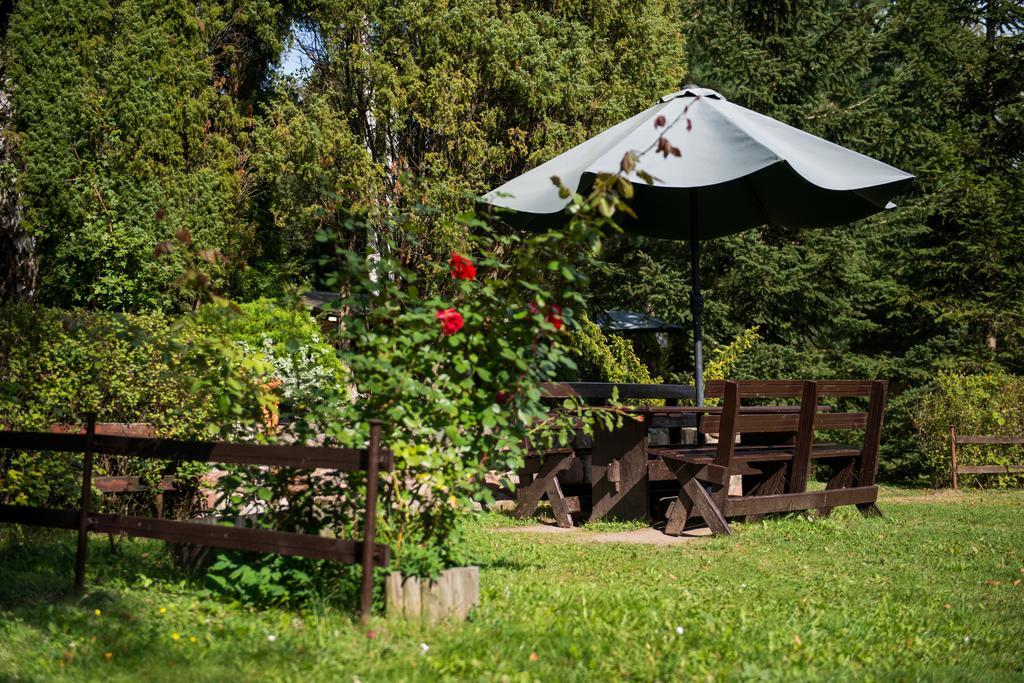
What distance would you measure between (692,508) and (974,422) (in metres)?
7.74

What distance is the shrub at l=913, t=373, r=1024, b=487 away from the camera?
12617 millimetres

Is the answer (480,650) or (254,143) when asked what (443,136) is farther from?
(480,650)

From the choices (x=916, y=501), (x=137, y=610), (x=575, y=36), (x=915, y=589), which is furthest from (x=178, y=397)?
(x=575, y=36)

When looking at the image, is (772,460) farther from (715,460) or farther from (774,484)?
(715,460)

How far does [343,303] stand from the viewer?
14.0ft

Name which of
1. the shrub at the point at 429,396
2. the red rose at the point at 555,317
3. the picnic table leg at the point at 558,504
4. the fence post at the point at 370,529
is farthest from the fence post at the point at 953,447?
the fence post at the point at 370,529

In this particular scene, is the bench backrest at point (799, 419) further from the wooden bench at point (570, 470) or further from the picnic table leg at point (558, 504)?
the picnic table leg at point (558, 504)

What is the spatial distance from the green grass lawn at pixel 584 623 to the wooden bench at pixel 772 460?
600 millimetres

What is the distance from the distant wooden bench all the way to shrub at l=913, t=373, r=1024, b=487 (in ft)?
0.55

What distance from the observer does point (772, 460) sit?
276 inches

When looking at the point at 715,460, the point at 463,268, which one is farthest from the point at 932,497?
the point at 463,268

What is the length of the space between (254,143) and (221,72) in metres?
2.54

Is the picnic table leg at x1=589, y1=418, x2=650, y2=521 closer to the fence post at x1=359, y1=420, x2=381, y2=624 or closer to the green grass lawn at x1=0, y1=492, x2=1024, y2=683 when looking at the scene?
the green grass lawn at x1=0, y1=492, x2=1024, y2=683

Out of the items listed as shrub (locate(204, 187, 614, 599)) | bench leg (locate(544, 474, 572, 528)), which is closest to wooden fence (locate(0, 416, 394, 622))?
shrub (locate(204, 187, 614, 599))
